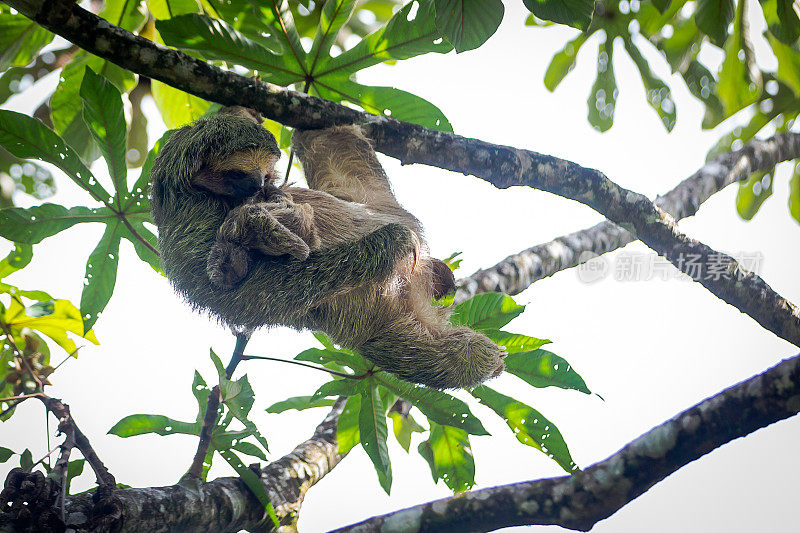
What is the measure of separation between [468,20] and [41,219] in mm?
2579

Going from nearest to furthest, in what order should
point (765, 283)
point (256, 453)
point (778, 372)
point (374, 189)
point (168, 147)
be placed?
point (778, 372), point (168, 147), point (256, 453), point (374, 189), point (765, 283)

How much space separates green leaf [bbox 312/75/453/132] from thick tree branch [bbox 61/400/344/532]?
213 centimetres

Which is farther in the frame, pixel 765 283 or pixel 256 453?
pixel 765 283

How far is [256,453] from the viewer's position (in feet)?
10.1

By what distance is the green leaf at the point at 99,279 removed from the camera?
3.41 meters

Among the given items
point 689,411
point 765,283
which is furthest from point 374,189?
point 765,283

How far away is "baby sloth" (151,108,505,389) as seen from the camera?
2.63 m

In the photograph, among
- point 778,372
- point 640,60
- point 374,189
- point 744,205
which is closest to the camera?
point 778,372

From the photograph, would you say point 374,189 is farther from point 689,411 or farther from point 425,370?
point 689,411

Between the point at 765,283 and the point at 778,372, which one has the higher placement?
the point at 765,283

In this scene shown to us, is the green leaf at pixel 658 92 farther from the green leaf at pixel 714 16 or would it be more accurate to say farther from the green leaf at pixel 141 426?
the green leaf at pixel 141 426

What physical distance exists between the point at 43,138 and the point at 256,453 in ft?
6.62

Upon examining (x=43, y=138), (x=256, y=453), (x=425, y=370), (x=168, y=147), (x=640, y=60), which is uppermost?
(x=640, y=60)

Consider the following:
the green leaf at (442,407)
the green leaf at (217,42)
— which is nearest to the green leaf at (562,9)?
the green leaf at (217,42)
